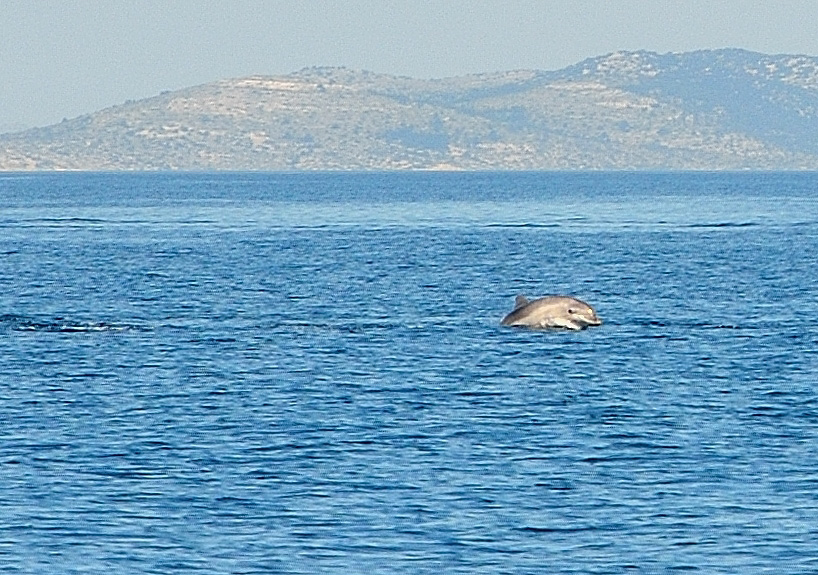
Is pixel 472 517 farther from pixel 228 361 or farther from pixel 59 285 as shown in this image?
pixel 59 285

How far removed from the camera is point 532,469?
3888cm

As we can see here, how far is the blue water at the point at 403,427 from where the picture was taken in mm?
32781

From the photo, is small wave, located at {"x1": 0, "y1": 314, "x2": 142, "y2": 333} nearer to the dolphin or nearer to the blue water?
the blue water

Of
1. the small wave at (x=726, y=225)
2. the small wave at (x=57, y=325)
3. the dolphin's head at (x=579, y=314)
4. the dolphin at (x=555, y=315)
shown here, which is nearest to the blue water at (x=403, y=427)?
the small wave at (x=57, y=325)

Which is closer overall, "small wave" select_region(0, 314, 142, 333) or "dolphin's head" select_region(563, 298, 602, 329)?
"dolphin's head" select_region(563, 298, 602, 329)

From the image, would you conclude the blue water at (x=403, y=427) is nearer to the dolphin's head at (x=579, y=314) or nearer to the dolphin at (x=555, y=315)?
the dolphin's head at (x=579, y=314)

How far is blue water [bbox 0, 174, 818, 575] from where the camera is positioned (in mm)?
32781

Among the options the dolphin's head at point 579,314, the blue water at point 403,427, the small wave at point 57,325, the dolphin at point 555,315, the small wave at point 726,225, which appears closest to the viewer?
the blue water at point 403,427

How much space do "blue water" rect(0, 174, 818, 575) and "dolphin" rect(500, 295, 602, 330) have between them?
895 millimetres

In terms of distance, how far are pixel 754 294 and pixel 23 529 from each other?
5300cm

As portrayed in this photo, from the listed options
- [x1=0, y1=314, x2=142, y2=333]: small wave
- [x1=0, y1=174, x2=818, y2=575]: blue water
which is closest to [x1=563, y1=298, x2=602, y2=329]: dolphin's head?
[x1=0, y1=174, x2=818, y2=575]: blue water

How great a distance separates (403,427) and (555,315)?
22.5 metres

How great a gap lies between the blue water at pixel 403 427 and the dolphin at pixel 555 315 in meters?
0.90

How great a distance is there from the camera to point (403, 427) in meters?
44.0
